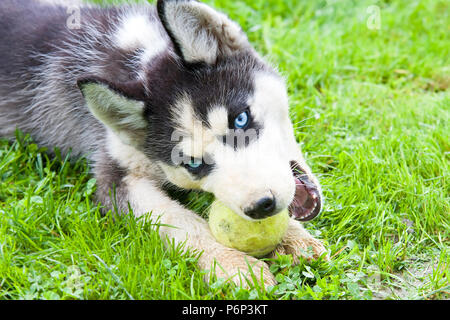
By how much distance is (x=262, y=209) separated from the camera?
3135mm

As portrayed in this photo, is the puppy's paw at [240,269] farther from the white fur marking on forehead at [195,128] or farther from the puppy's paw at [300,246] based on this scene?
the white fur marking on forehead at [195,128]

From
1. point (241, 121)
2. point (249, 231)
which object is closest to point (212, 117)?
point (241, 121)

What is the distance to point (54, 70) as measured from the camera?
468cm

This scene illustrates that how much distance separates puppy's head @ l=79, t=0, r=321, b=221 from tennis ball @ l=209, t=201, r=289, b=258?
0.53 feet

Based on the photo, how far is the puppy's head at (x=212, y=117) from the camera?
10.8ft

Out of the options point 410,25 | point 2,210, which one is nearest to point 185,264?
point 2,210

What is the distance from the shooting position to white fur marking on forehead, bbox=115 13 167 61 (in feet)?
13.3

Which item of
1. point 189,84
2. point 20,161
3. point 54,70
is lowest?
point 20,161

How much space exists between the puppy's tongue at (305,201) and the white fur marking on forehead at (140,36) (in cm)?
136

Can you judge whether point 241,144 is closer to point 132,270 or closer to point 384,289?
point 132,270

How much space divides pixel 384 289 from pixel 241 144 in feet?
3.96

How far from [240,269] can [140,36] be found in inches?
77.2

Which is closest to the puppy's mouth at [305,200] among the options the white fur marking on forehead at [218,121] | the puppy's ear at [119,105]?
the white fur marking on forehead at [218,121]
